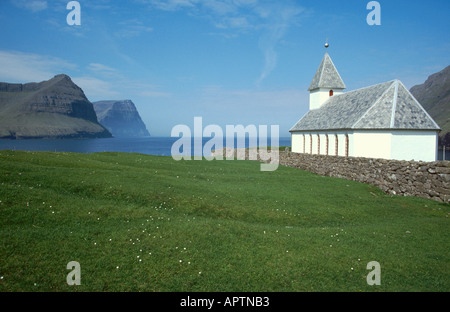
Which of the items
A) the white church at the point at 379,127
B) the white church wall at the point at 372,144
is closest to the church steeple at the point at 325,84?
the white church at the point at 379,127

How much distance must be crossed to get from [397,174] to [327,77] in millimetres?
35076

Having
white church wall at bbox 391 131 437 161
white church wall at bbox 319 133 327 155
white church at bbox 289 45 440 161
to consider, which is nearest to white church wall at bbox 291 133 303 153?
white church at bbox 289 45 440 161

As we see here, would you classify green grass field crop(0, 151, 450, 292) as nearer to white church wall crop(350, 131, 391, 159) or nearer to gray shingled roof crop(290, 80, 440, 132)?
white church wall crop(350, 131, 391, 159)

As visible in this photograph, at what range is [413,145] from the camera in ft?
112

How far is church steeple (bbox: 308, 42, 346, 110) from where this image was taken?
56062mm

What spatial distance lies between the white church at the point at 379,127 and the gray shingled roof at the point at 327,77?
7644mm

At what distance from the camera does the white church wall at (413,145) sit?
3384 centimetres

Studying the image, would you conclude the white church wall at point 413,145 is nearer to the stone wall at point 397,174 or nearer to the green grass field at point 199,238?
the stone wall at point 397,174

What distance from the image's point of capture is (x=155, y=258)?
33.7ft

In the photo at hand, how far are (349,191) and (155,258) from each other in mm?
20283

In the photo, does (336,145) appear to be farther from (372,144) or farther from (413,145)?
(413,145)

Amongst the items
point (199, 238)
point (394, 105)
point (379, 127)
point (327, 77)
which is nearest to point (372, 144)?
point (379, 127)
